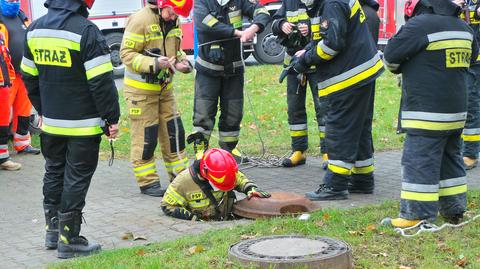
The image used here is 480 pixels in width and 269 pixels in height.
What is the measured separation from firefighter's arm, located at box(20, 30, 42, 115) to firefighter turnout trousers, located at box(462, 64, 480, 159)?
468 centimetres

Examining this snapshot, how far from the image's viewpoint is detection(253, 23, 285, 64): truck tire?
59.4 ft

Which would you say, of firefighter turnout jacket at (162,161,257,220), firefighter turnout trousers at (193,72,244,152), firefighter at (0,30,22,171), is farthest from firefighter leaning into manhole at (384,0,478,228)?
firefighter at (0,30,22,171)

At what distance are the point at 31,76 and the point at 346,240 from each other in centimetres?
280

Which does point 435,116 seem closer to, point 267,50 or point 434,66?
point 434,66

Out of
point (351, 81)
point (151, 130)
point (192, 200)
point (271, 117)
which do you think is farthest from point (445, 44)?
point (271, 117)

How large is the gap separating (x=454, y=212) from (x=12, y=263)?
353cm

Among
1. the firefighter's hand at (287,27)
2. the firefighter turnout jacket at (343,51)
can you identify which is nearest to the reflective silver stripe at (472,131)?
the firefighter turnout jacket at (343,51)

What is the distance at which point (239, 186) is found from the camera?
7.05 metres

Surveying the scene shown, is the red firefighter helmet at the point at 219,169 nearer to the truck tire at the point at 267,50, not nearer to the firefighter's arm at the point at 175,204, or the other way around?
the firefighter's arm at the point at 175,204

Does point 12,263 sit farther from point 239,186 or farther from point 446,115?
point 446,115

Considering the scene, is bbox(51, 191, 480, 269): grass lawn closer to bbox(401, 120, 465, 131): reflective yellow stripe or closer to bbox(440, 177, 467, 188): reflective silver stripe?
bbox(440, 177, 467, 188): reflective silver stripe

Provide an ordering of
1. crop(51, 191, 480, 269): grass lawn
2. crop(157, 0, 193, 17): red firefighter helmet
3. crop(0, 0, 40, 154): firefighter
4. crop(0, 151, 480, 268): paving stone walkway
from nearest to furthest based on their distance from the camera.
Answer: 1. crop(51, 191, 480, 269): grass lawn
2. crop(0, 151, 480, 268): paving stone walkway
3. crop(157, 0, 193, 17): red firefighter helmet
4. crop(0, 0, 40, 154): firefighter

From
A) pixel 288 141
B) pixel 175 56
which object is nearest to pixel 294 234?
pixel 175 56

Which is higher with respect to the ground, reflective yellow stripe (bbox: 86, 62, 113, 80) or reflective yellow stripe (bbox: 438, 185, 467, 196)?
reflective yellow stripe (bbox: 86, 62, 113, 80)
